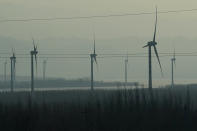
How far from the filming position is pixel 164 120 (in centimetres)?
3653

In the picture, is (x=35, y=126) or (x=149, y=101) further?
(x=149, y=101)

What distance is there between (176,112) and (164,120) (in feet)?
5.31

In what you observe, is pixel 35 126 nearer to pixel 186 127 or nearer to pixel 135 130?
pixel 135 130

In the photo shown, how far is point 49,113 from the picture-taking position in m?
39.1

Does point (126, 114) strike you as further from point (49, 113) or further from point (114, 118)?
point (49, 113)

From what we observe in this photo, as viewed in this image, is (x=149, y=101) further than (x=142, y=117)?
Yes

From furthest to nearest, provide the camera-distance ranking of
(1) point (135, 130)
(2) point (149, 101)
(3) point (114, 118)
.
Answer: (2) point (149, 101) → (3) point (114, 118) → (1) point (135, 130)

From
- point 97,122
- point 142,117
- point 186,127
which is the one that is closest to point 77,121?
point 97,122

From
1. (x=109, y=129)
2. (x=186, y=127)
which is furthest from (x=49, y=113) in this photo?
(x=186, y=127)

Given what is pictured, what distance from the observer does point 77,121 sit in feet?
120

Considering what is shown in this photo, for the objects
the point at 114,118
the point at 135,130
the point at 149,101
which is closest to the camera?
the point at 135,130

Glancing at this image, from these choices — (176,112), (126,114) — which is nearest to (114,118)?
(126,114)

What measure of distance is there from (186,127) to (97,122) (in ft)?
16.0

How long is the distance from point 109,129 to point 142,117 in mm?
2513
